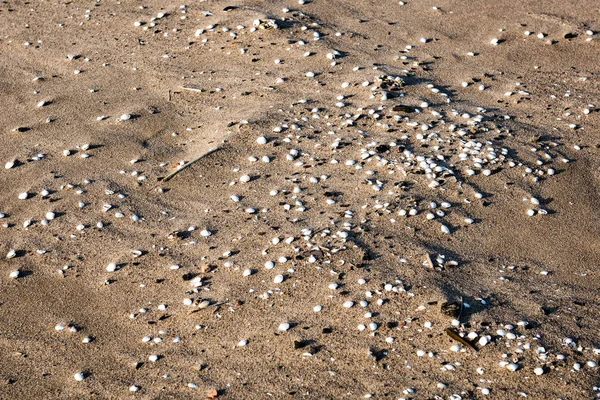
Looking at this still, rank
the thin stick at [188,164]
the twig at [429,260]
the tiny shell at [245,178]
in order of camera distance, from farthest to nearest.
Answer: the thin stick at [188,164]
the tiny shell at [245,178]
the twig at [429,260]

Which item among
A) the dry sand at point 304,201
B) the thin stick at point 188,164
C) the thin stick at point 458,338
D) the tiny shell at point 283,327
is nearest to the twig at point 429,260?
the dry sand at point 304,201

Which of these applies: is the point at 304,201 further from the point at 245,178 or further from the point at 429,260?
the point at 429,260

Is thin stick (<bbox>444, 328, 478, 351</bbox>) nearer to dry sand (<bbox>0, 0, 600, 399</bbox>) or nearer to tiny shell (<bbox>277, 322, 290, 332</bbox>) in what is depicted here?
dry sand (<bbox>0, 0, 600, 399</bbox>)

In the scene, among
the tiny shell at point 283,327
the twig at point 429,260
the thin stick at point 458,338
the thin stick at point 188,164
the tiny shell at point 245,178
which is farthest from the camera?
the thin stick at point 188,164

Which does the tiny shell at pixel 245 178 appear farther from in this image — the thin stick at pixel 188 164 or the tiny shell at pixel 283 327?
the tiny shell at pixel 283 327

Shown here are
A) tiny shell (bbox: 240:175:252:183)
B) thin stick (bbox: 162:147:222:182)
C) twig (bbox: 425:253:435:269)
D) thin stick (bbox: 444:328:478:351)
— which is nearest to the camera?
thin stick (bbox: 444:328:478:351)

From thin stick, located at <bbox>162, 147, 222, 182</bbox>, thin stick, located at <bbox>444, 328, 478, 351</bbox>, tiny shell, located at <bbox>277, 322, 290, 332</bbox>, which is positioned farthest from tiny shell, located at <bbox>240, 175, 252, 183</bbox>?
thin stick, located at <bbox>444, 328, 478, 351</bbox>

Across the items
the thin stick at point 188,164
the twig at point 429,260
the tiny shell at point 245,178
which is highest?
the twig at point 429,260

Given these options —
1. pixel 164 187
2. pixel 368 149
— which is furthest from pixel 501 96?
pixel 164 187

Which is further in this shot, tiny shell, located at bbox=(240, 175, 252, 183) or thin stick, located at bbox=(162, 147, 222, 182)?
thin stick, located at bbox=(162, 147, 222, 182)
